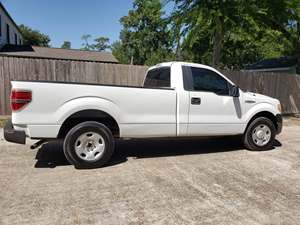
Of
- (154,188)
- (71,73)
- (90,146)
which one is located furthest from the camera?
(71,73)

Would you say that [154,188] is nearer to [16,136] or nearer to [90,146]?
[90,146]

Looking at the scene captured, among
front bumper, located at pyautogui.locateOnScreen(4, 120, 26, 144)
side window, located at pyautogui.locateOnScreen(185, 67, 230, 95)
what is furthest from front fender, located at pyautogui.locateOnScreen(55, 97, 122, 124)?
side window, located at pyautogui.locateOnScreen(185, 67, 230, 95)

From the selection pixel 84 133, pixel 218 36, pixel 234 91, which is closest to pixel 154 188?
pixel 84 133

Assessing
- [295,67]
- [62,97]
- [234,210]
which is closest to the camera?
[234,210]

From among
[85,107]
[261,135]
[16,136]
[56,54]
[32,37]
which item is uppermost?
[32,37]

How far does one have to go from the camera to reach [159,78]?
629 centimetres

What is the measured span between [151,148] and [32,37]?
61086 mm

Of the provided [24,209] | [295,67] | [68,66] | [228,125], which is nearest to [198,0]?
[68,66]

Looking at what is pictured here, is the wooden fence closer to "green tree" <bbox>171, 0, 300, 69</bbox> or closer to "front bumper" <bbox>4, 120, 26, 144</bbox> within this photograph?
"green tree" <bbox>171, 0, 300, 69</bbox>

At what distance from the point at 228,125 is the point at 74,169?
348 centimetres

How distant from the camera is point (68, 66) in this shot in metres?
10.3

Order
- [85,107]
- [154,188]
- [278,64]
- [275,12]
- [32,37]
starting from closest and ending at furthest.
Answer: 1. [154,188]
2. [85,107]
3. [275,12]
4. [278,64]
5. [32,37]

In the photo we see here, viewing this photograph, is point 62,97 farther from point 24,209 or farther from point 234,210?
point 234,210

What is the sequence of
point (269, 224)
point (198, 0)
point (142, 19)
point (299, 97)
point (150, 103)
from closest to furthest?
1. point (269, 224)
2. point (150, 103)
3. point (198, 0)
4. point (299, 97)
5. point (142, 19)
